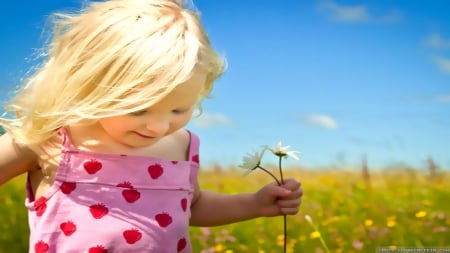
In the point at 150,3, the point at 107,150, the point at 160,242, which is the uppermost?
the point at 150,3

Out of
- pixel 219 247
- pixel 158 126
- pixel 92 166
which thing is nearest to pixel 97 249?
pixel 92 166

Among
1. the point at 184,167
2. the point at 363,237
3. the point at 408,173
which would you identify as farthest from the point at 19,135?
the point at 408,173

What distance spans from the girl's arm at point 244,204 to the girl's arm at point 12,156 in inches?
18.2

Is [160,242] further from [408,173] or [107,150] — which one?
[408,173]

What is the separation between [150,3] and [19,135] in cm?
41

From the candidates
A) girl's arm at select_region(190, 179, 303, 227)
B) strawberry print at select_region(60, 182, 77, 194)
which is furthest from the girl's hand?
strawberry print at select_region(60, 182, 77, 194)

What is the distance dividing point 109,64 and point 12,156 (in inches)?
12.0

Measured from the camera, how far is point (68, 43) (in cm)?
168

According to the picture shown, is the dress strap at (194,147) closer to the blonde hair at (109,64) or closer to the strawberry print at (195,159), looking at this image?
the strawberry print at (195,159)

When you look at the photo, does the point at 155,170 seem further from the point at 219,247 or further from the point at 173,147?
the point at 219,247

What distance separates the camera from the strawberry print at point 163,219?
1.70 metres

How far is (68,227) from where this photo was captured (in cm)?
165

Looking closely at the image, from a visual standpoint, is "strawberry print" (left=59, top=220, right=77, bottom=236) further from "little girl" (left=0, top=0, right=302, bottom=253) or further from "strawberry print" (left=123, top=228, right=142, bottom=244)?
"strawberry print" (left=123, top=228, right=142, bottom=244)

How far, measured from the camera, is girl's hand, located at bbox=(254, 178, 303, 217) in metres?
1.91
